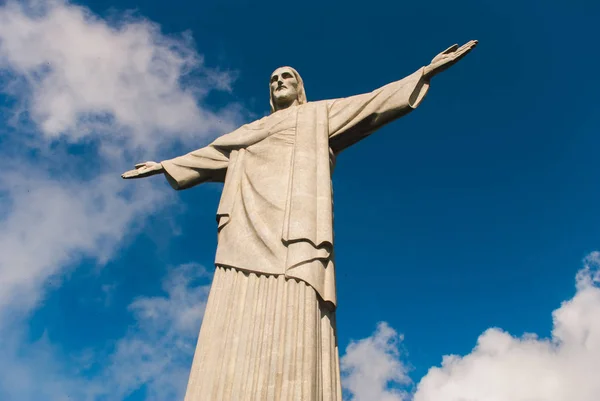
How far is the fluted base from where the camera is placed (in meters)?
7.29

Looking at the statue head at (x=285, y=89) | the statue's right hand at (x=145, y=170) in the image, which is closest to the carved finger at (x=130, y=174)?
the statue's right hand at (x=145, y=170)

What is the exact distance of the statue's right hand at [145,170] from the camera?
11.2 metres

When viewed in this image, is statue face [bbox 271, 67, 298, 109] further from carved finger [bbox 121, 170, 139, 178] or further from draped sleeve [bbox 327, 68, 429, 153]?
carved finger [bbox 121, 170, 139, 178]

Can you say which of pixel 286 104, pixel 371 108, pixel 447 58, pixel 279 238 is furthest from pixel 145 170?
pixel 447 58

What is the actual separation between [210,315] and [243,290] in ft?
2.05

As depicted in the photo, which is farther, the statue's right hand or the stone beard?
the statue's right hand

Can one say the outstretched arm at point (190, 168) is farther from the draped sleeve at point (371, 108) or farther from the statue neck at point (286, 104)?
the draped sleeve at point (371, 108)

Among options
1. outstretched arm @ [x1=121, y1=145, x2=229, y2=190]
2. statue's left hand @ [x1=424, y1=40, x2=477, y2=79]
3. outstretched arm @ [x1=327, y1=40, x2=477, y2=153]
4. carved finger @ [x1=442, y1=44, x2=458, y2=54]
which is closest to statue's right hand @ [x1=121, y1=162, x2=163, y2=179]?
outstretched arm @ [x1=121, y1=145, x2=229, y2=190]

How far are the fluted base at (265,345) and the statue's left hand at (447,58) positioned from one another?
4.77 m

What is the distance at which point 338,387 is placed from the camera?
8016mm

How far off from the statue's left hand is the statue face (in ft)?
9.62

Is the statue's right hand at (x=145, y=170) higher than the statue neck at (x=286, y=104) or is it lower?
lower

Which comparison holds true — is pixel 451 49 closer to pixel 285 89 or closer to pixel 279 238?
pixel 285 89

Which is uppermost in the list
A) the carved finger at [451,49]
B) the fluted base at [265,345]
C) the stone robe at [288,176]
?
the carved finger at [451,49]
